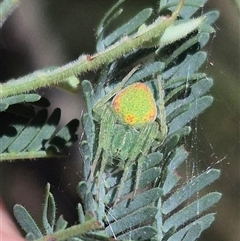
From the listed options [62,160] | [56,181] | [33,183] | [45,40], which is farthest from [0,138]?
[45,40]

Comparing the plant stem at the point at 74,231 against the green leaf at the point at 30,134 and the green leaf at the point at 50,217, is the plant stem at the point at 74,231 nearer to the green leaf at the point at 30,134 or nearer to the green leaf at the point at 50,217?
the green leaf at the point at 50,217

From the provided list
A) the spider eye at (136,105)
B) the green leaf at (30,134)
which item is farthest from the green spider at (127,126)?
the green leaf at (30,134)

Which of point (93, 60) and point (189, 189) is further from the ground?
point (93, 60)

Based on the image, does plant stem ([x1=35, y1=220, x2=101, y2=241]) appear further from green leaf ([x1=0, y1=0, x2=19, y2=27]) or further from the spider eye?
green leaf ([x1=0, y1=0, x2=19, y2=27])

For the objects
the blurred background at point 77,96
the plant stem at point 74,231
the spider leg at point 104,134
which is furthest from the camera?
the blurred background at point 77,96

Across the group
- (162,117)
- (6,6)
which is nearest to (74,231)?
(162,117)

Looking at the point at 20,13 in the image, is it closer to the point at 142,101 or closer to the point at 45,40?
the point at 45,40

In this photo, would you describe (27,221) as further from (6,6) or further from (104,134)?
(6,6)

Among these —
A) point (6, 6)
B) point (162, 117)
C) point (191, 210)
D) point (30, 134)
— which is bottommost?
point (191, 210)
